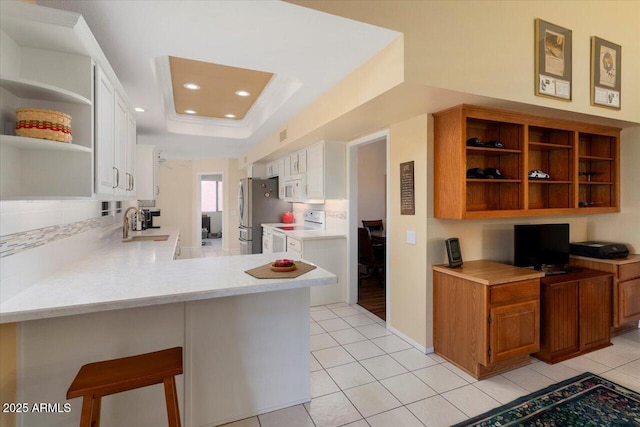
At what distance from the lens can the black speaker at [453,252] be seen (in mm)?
2764

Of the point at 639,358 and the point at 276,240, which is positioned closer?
the point at 639,358

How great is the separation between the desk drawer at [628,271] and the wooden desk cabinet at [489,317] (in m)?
1.22

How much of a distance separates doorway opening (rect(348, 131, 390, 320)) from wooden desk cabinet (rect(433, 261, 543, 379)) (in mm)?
882

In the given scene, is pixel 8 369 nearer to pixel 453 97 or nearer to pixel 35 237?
pixel 35 237

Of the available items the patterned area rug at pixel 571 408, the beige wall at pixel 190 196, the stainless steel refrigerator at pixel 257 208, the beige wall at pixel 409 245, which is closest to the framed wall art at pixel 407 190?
the beige wall at pixel 409 245

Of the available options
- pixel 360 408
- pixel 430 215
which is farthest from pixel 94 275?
pixel 430 215

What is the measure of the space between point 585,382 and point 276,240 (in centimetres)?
383

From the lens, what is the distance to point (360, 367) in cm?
262

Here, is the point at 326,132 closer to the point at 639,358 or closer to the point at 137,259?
the point at 137,259

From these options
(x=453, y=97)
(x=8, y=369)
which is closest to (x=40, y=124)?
(x=8, y=369)

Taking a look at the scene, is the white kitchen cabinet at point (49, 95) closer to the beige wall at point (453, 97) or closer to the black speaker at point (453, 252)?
the beige wall at point (453, 97)

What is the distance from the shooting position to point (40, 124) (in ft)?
4.44

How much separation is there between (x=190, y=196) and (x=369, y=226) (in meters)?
4.88

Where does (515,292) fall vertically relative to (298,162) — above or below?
below
